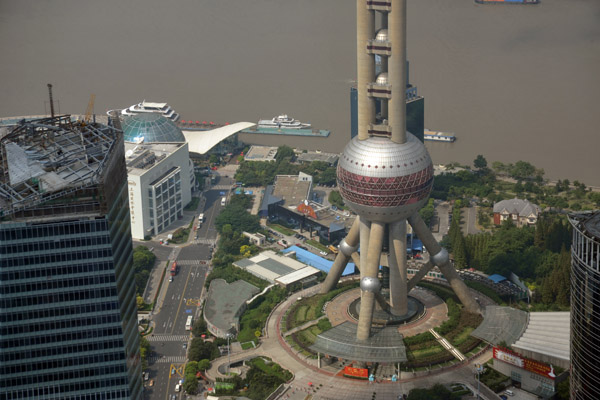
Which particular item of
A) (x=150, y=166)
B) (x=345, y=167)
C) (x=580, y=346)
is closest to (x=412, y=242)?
(x=345, y=167)

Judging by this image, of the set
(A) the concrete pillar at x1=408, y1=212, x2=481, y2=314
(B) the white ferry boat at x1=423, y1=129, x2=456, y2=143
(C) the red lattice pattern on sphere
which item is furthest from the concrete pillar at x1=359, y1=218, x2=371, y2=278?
(B) the white ferry boat at x1=423, y1=129, x2=456, y2=143

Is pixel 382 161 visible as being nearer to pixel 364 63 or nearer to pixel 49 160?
pixel 364 63

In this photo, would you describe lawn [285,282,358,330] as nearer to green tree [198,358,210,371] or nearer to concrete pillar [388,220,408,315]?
concrete pillar [388,220,408,315]

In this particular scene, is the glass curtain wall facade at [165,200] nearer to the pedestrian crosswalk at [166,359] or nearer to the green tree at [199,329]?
the green tree at [199,329]

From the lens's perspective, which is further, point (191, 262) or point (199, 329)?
point (191, 262)

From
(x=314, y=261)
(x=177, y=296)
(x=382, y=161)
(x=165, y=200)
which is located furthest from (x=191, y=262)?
(x=382, y=161)

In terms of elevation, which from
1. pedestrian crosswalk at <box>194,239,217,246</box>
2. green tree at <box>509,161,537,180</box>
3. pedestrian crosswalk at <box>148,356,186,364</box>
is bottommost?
pedestrian crosswalk at <box>148,356,186,364</box>

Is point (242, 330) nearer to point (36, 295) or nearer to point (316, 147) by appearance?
point (36, 295)
